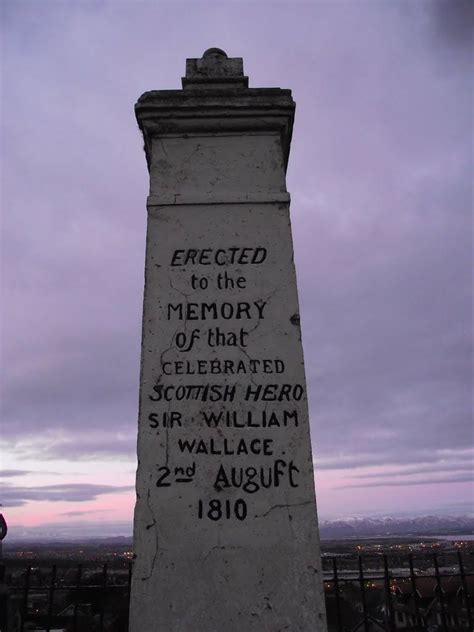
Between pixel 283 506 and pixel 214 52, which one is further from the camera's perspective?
pixel 214 52

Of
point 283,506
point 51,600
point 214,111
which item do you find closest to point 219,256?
point 214,111

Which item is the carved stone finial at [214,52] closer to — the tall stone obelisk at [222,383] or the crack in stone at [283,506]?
the tall stone obelisk at [222,383]

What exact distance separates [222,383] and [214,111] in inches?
78.3

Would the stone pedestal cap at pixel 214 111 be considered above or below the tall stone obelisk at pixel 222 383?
above

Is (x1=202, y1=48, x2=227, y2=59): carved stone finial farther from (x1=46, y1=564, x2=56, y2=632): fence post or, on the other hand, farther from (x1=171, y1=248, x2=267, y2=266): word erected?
(x1=46, y1=564, x2=56, y2=632): fence post

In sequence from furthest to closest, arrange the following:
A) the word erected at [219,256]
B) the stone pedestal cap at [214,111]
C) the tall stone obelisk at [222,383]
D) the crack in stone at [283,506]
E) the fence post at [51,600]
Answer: the fence post at [51,600] → the stone pedestal cap at [214,111] → the word erected at [219,256] → the crack in stone at [283,506] → the tall stone obelisk at [222,383]

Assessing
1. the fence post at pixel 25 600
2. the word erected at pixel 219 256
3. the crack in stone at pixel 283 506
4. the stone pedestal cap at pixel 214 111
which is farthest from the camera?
the fence post at pixel 25 600

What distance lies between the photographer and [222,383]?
8.70 feet

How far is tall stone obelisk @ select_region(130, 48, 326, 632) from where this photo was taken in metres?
2.23

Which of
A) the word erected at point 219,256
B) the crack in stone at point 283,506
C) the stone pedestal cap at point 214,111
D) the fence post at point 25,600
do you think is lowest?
the fence post at point 25,600

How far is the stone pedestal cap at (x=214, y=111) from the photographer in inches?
130

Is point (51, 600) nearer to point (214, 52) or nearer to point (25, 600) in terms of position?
point (25, 600)

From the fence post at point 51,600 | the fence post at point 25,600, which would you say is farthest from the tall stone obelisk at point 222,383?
the fence post at point 25,600

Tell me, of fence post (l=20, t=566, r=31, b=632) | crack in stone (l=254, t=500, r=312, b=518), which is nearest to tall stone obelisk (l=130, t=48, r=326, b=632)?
crack in stone (l=254, t=500, r=312, b=518)
